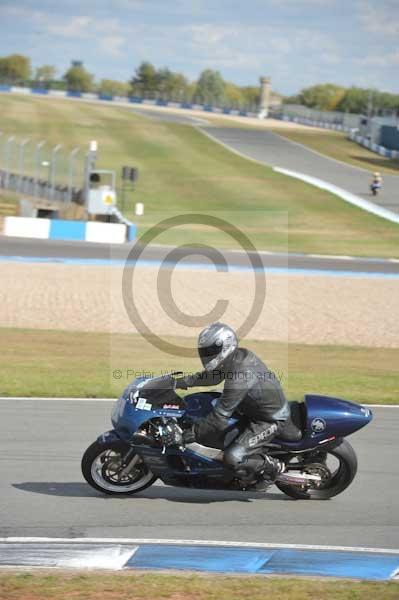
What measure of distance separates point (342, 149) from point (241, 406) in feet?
262

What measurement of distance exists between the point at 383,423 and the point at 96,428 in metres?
3.78

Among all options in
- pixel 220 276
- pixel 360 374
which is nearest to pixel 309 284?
pixel 220 276

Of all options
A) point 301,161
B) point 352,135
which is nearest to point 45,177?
point 301,161

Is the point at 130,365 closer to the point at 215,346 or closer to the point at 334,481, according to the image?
the point at 334,481

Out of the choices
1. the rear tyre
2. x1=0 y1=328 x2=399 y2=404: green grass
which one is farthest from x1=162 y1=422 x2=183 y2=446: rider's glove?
x1=0 y1=328 x2=399 y2=404: green grass

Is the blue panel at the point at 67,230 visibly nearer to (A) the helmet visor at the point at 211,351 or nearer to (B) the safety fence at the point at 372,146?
(A) the helmet visor at the point at 211,351

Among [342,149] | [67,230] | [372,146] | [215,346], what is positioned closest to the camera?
[215,346]

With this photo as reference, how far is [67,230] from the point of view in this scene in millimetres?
38094

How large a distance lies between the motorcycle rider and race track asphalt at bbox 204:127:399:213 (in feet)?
154

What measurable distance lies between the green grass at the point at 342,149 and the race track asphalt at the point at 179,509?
6316 cm

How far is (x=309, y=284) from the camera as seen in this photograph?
28578 mm

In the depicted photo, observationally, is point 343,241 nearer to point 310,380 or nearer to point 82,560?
point 310,380

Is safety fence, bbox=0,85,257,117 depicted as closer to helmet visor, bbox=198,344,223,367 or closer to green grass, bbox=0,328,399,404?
green grass, bbox=0,328,399,404

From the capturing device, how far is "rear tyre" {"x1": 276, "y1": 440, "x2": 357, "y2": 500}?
8.83m
